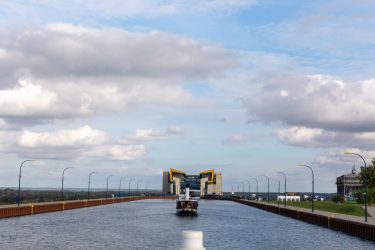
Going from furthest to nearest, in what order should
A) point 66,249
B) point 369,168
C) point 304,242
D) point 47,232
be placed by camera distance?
1. point 369,168
2. point 47,232
3. point 304,242
4. point 66,249

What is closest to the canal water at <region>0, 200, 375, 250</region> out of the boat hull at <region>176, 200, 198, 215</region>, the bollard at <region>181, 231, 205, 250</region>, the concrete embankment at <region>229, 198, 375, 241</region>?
the concrete embankment at <region>229, 198, 375, 241</region>

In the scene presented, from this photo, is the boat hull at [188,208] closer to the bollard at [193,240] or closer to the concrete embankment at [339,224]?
the concrete embankment at [339,224]

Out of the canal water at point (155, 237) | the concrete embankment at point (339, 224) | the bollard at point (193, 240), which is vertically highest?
the bollard at point (193, 240)

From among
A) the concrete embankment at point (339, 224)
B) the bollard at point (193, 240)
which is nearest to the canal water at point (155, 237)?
the concrete embankment at point (339, 224)

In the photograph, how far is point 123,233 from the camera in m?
80.6

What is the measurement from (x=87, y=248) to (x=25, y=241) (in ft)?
30.9

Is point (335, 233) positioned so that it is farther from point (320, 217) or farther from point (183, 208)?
point (183, 208)

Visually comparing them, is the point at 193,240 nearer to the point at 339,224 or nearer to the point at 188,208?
the point at 339,224

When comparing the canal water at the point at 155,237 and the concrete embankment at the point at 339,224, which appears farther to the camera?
the concrete embankment at the point at 339,224

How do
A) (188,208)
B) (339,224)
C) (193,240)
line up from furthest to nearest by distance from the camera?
(188,208) → (339,224) → (193,240)

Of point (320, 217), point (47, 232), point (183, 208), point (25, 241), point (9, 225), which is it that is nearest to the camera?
point (25, 241)

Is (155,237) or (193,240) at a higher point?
(193,240)

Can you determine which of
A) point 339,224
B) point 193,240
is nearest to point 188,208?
point 339,224

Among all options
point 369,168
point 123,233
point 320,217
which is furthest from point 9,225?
point 369,168
